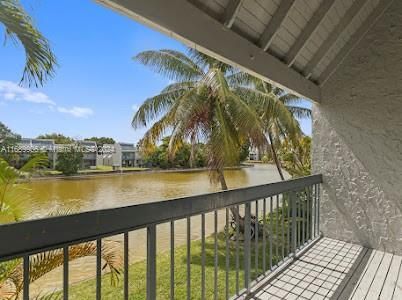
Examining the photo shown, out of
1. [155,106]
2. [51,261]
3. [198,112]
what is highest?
[155,106]

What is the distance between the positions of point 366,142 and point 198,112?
4.75 meters

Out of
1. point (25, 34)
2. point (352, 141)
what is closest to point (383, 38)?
point (352, 141)

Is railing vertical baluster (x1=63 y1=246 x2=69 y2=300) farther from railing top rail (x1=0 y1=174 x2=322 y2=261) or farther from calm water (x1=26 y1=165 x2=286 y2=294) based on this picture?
calm water (x1=26 y1=165 x2=286 y2=294)

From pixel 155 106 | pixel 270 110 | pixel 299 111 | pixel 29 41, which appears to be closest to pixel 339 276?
pixel 29 41

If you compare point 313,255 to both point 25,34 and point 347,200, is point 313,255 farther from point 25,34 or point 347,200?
point 25,34

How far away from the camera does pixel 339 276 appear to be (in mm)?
3027

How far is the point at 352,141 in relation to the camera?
4.02 meters

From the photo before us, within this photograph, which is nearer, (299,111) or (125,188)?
A: (299,111)

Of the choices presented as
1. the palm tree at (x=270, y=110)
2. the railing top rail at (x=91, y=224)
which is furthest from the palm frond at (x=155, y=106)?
the railing top rail at (x=91, y=224)

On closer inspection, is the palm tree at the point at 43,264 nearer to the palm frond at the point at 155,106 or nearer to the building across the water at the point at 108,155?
the palm frond at the point at 155,106

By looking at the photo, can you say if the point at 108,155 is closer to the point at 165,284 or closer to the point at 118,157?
the point at 118,157

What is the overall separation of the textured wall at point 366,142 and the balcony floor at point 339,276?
38 centimetres

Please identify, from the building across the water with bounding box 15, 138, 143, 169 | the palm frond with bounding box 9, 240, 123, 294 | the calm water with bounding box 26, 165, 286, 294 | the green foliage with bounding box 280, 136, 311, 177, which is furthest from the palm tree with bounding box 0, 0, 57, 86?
the building across the water with bounding box 15, 138, 143, 169

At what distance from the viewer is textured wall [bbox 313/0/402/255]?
371 centimetres
